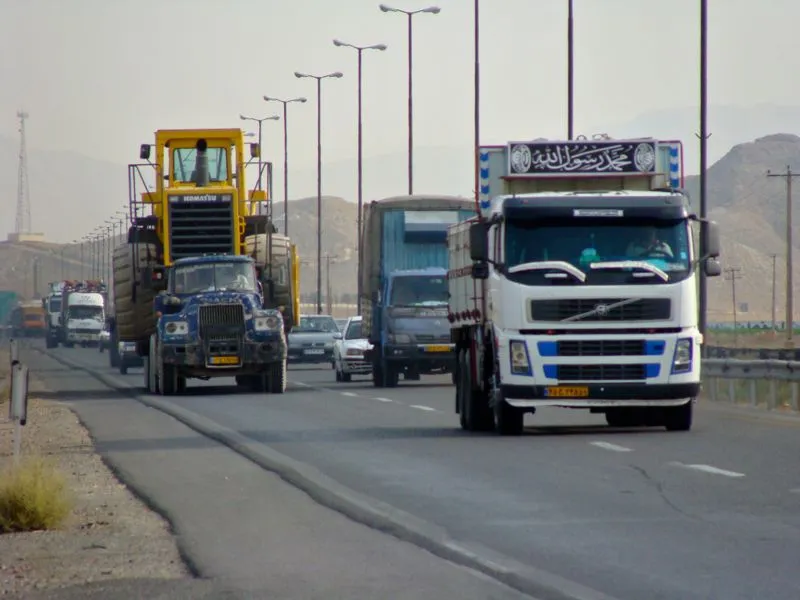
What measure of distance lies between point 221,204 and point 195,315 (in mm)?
2833

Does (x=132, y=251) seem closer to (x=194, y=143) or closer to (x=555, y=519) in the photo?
(x=194, y=143)

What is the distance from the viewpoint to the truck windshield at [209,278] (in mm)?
34844

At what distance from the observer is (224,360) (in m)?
34.7

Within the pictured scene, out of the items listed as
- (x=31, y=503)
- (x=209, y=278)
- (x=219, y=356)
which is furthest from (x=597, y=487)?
(x=209, y=278)

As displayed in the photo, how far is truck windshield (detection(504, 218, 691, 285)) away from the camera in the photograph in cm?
2028

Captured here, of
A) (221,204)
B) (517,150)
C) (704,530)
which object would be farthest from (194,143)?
(704,530)

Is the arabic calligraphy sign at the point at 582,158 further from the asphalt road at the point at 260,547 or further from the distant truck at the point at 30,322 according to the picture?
the distant truck at the point at 30,322

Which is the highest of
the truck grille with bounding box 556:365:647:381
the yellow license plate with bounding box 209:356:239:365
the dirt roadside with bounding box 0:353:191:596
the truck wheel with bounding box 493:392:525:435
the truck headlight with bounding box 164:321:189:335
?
the truck headlight with bounding box 164:321:189:335

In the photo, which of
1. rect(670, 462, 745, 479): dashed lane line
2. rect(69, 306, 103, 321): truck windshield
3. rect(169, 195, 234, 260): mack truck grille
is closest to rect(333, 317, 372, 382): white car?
rect(169, 195, 234, 260): mack truck grille

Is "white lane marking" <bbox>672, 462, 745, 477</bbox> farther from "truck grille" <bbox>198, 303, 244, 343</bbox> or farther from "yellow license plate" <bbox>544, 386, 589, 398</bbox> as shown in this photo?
"truck grille" <bbox>198, 303, 244, 343</bbox>

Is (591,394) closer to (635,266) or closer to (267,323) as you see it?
(635,266)

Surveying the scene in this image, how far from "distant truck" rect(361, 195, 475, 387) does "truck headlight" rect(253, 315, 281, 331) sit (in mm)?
3373

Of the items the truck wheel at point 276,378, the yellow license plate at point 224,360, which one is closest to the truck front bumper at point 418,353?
the truck wheel at point 276,378

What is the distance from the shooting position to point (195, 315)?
113 ft
